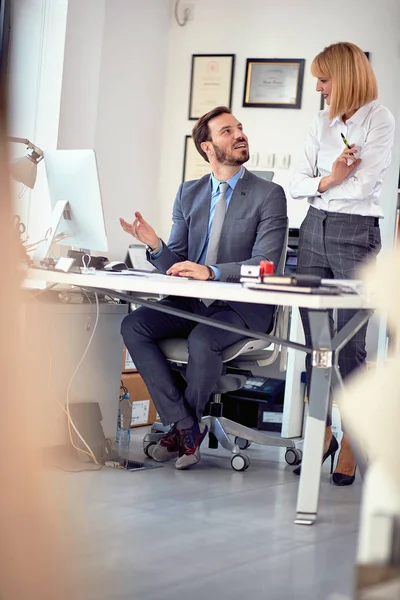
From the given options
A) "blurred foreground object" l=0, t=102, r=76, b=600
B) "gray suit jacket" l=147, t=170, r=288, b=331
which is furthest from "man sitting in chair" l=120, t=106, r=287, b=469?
"blurred foreground object" l=0, t=102, r=76, b=600

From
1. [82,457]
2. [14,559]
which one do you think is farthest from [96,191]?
[14,559]

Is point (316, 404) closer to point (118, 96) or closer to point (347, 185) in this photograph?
point (347, 185)

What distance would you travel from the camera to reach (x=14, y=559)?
88 centimetres

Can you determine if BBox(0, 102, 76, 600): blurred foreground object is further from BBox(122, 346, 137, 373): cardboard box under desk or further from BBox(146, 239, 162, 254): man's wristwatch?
BBox(122, 346, 137, 373): cardboard box under desk

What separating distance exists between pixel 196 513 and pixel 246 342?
0.75m

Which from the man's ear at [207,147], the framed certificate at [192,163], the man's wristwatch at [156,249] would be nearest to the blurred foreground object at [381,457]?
the man's wristwatch at [156,249]

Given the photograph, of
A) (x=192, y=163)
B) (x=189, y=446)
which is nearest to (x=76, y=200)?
(x=189, y=446)

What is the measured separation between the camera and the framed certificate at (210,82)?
482 centimetres

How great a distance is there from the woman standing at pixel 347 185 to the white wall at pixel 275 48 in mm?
1468

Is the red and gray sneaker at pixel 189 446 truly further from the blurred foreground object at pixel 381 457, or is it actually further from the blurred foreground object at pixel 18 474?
the blurred foreground object at pixel 18 474

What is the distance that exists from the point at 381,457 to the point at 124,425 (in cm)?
257

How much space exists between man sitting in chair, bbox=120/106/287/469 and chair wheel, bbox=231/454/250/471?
147 mm

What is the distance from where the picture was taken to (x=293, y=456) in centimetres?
335

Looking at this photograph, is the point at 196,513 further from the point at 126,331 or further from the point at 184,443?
the point at 126,331
